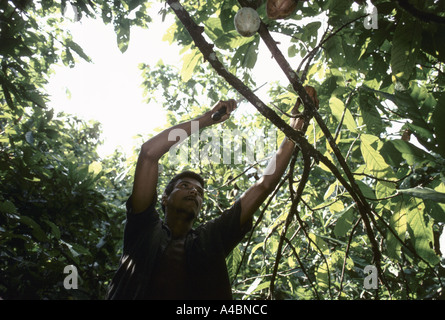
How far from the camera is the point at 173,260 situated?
1.62 metres

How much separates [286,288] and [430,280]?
5.92 ft

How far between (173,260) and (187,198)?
18.7 inches

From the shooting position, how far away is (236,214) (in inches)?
69.7

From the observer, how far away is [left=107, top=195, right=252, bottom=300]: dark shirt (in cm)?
148

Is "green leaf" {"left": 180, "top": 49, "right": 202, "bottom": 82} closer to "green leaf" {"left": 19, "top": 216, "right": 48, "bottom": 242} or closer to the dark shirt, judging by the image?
the dark shirt

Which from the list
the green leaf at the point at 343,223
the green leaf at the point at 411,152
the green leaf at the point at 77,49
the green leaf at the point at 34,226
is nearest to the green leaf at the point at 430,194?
the green leaf at the point at 411,152

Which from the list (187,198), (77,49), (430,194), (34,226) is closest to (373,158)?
(430,194)

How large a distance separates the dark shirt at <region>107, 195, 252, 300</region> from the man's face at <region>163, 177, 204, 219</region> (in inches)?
6.9

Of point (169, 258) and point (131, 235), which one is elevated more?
point (131, 235)

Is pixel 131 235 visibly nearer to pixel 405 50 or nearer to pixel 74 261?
pixel 74 261

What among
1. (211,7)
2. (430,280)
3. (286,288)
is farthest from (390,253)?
(286,288)

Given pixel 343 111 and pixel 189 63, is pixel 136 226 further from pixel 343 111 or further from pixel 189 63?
pixel 343 111

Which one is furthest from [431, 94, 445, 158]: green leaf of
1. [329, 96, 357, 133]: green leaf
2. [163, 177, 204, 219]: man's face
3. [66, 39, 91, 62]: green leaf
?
[66, 39, 91, 62]: green leaf

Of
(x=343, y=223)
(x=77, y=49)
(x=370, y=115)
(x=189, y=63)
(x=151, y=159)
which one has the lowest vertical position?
(x=343, y=223)
